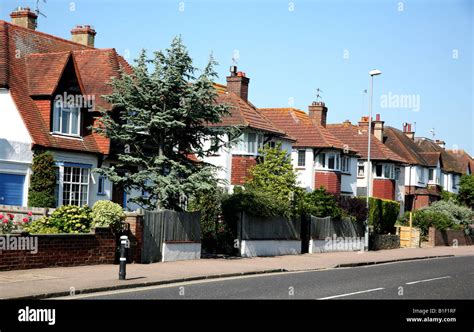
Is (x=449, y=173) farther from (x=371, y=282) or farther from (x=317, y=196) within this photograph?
(x=371, y=282)

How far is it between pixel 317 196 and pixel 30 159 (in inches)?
577

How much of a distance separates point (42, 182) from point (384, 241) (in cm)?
2312

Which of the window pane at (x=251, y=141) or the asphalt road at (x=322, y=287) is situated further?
the window pane at (x=251, y=141)

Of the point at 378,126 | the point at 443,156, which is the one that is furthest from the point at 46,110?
the point at 443,156

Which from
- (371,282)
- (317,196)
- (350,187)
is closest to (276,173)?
Answer: (317,196)

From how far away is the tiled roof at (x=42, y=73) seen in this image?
2881cm

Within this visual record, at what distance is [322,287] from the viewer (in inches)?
707

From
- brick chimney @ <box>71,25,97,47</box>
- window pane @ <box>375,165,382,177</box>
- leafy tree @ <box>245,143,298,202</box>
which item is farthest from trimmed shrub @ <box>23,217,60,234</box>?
window pane @ <box>375,165,382,177</box>

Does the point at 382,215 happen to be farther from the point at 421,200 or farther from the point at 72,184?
the point at 421,200

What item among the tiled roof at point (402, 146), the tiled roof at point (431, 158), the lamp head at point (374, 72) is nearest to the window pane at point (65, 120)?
the lamp head at point (374, 72)

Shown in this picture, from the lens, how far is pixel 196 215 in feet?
84.5

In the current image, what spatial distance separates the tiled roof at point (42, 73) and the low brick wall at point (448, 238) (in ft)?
89.9

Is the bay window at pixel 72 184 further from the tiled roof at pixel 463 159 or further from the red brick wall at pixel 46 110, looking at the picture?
the tiled roof at pixel 463 159

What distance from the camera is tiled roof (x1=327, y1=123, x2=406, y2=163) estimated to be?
6187 centimetres
